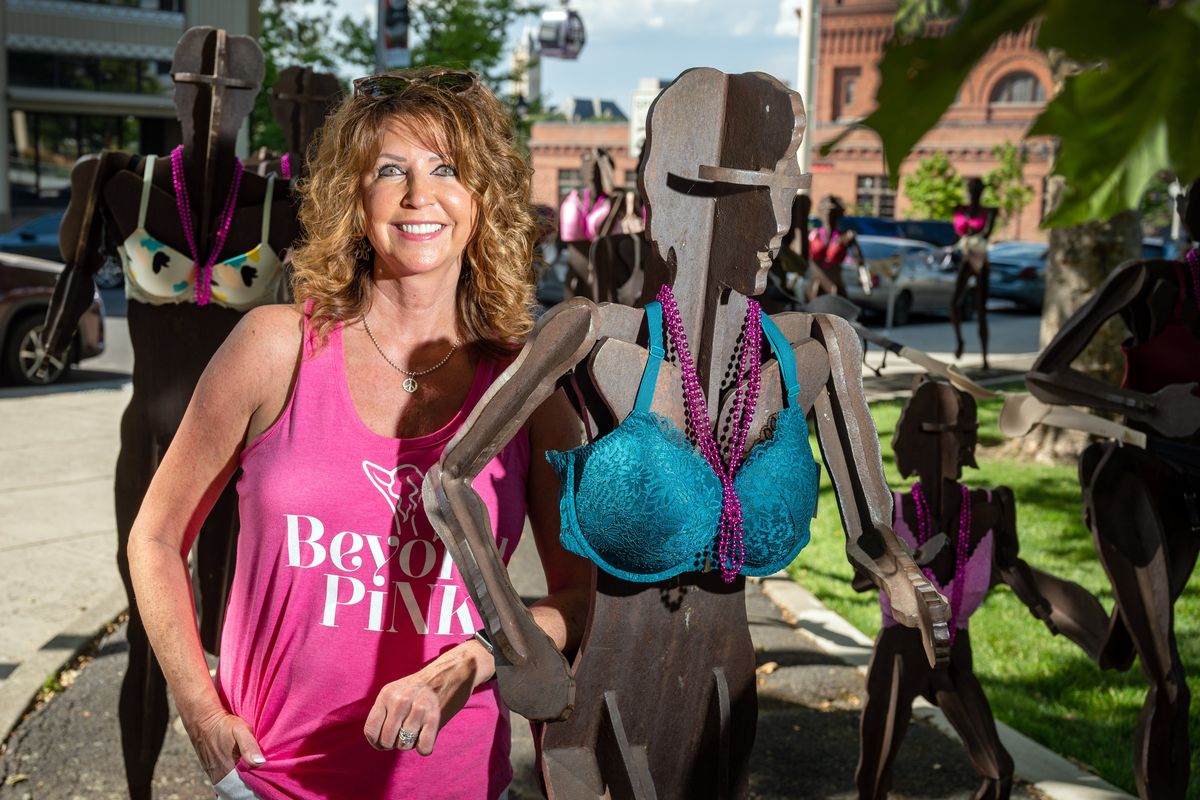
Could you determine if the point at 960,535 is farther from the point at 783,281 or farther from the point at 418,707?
the point at 783,281

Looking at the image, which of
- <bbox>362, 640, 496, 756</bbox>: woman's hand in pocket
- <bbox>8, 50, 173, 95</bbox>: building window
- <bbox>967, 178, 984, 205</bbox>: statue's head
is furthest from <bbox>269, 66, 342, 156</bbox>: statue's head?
<bbox>8, 50, 173, 95</bbox>: building window

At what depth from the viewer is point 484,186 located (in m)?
2.32

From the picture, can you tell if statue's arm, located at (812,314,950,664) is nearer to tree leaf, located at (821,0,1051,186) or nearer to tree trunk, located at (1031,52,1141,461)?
tree leaf, located at (821,0,1051,186)

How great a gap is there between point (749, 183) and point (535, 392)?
0.51 metres

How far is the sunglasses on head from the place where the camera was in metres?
2.30

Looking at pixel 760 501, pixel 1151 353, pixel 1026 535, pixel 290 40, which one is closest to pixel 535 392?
pixel 760 501

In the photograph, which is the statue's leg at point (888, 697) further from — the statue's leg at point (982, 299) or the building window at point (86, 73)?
the building window at point (86, 73)

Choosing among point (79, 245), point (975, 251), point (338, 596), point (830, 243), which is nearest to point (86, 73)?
point (975, 251)

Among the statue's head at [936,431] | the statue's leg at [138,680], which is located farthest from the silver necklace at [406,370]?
the statue's leg at [138,680]

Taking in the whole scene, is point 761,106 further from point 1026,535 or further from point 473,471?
point 1026,535

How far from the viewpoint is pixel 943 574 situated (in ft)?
12.0

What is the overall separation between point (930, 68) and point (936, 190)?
31.2 m

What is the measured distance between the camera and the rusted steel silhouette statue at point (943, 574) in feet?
12.0

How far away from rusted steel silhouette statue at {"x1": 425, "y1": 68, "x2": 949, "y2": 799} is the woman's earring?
42 centimetres
